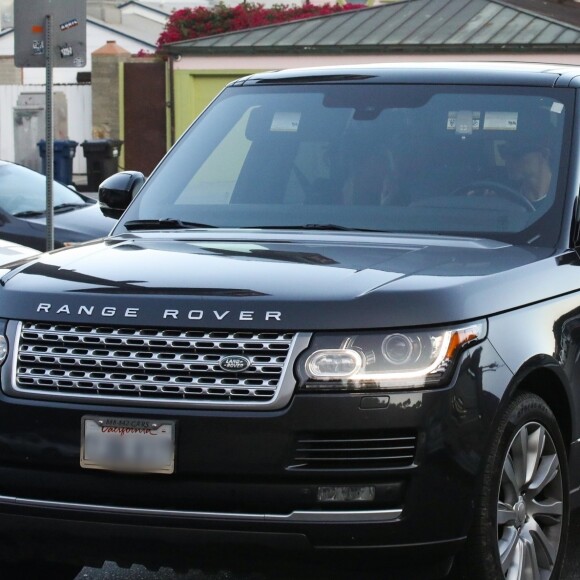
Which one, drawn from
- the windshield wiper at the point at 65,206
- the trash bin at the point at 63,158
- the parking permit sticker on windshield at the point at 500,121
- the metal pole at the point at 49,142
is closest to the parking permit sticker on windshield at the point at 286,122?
the parking permit sticker on windshield at the point at 500,121

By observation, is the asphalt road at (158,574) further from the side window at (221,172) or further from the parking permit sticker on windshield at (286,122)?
the parking permit sticker on windshield at (286,122)

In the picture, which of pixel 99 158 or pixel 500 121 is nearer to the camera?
pixel 500 121

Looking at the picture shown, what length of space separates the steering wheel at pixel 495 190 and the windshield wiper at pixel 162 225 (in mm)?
917

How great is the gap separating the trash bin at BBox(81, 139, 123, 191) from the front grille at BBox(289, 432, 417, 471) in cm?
2734

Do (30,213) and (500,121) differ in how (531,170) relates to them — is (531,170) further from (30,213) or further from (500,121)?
(30,213)

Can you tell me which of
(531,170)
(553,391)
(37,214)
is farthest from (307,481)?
(37,214)

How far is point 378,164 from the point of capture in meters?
5.52

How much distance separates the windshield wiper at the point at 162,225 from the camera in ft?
17.9

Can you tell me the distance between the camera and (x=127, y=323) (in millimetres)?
4113

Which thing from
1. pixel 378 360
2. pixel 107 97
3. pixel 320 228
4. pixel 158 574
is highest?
pixel 320 228

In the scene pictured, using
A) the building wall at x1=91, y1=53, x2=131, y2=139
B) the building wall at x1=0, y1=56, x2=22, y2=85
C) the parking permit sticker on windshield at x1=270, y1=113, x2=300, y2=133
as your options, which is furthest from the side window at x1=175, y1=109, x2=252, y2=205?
the building wall at x1=0, y1=56, x2=22, y2=85

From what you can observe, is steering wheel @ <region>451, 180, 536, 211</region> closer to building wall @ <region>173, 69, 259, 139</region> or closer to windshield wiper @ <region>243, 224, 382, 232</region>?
windshield wiper @ <region>243, 224, 382, 232</region>

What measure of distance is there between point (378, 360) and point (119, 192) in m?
2.29

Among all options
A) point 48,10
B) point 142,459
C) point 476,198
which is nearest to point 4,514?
point 142,459
